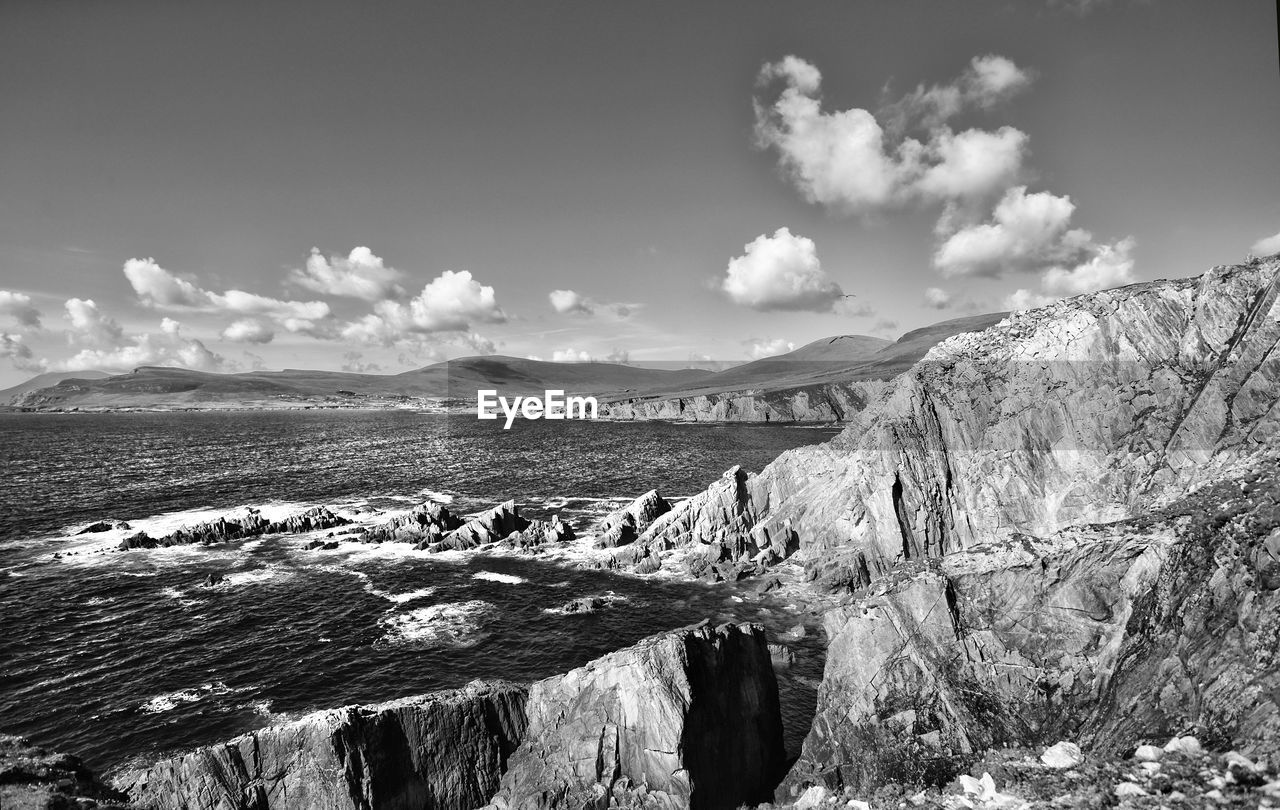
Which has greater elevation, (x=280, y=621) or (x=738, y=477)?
(x=738, y=477)

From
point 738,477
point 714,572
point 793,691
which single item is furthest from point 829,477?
point 793,691

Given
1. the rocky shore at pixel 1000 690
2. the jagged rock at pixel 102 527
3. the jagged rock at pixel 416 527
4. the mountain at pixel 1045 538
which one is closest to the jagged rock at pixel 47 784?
the rocky shore at pixel 1000 690

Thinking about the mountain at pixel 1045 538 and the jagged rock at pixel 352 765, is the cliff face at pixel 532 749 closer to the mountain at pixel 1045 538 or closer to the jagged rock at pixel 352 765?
the jagged rock at pixel 352 765

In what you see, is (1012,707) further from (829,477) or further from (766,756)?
(829,477)

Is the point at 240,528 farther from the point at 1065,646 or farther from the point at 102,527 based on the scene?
the point at 1065,646

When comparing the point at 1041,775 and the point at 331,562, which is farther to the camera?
the point at 331,562

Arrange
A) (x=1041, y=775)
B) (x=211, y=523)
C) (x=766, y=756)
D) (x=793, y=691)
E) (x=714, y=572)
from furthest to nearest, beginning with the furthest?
(x=211, y=523)
(x=714, y=572)
(x=793, y=691)
(x=766, y=756)
(x=1041, y=775)

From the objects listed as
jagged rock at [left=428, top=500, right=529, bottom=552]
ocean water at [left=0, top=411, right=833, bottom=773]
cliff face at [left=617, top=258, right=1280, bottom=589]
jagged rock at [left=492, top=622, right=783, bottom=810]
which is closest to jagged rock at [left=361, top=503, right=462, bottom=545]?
jagged rock at [left=428, top=500, right=529, bottom=552]
